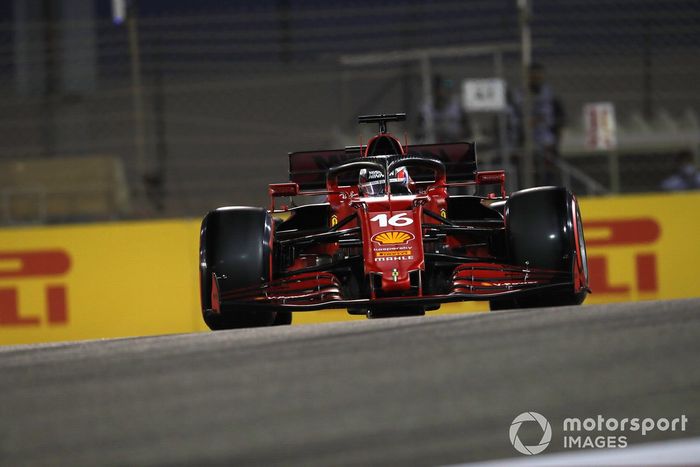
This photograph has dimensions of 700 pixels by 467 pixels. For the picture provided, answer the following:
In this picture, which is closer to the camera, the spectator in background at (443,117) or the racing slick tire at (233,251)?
the racing slick tire at (233,251)

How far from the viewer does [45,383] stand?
2.64m

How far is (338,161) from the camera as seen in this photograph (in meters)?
5.68

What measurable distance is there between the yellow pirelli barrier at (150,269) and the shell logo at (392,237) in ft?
11.2

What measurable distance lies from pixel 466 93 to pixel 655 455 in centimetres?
703

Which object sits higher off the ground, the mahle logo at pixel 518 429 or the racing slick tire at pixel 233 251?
the racing slick tire at pixel 233 251

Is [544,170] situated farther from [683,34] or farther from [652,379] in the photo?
[652,379]

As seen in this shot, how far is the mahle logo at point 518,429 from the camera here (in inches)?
91.2

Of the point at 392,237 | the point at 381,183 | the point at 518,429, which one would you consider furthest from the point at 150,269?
the point at 518,429

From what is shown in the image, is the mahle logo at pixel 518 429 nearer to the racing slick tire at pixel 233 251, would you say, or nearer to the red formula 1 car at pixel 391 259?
the red formula 1 car at pixel 391 259

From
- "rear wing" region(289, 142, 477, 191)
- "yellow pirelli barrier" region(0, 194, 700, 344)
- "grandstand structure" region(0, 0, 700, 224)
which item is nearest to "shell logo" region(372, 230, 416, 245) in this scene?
"rear wing" region(289, 142, 477, 191)

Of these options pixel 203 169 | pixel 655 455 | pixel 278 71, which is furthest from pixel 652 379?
pixel 278 71

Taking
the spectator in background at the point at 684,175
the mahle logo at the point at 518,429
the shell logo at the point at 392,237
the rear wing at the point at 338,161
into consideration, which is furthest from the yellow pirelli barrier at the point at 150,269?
the mahle logo at the point at 518,429

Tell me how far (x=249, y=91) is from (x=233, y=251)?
21.8ft

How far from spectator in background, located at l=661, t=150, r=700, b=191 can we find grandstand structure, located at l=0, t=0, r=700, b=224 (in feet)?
0.50
